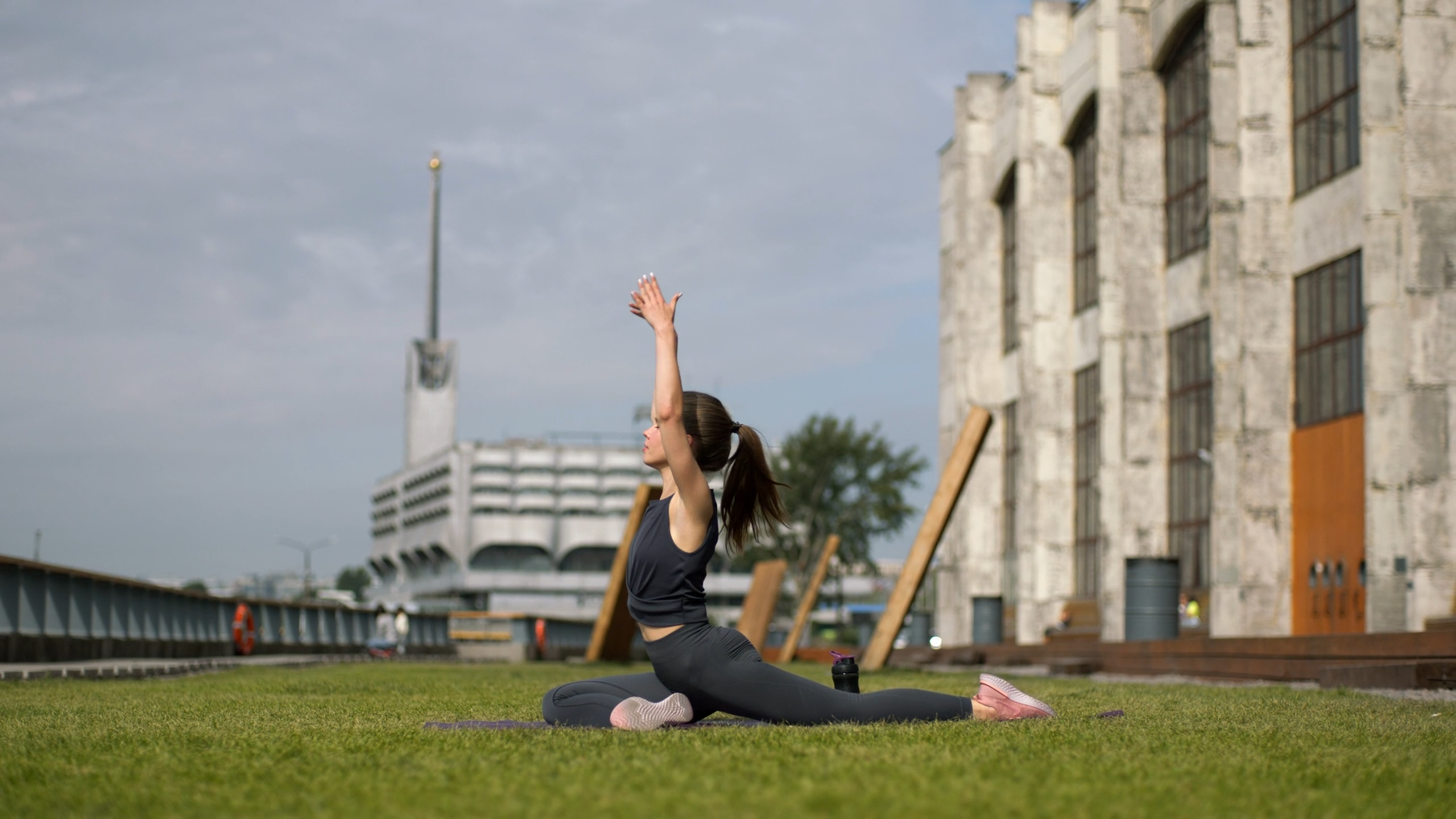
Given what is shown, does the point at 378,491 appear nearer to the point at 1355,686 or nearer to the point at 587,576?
the point at 587,576

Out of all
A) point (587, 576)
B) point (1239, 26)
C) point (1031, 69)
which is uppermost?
point (1031, 69)

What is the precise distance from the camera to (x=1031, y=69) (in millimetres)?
48125

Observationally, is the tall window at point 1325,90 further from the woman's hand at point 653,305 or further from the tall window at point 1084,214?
the woman's hand at point 653,305

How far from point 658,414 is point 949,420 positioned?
5283cm

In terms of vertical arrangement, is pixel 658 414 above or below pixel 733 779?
above

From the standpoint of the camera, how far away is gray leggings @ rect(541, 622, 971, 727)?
→ 626cm

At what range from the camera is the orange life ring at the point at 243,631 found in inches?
1259

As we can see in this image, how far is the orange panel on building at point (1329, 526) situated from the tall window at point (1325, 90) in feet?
17.5

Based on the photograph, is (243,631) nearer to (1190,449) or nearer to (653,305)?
(1190,449)

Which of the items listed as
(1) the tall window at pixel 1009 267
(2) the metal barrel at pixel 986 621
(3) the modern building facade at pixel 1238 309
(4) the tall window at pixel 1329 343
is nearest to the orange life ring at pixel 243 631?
(2) the metal barrel at pixel 986 621

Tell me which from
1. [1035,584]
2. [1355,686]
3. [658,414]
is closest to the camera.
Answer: [658,414]

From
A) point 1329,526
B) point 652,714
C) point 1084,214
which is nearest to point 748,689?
point 652,714

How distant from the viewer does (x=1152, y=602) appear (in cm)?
2477

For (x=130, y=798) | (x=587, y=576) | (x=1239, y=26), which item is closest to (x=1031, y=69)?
(x=1239, y=26)
